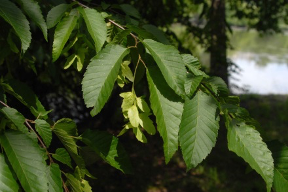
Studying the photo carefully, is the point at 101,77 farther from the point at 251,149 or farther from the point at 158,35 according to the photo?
the point at 158,35

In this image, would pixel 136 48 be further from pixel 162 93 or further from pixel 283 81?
pixel 283 81

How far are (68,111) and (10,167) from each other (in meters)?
4.00

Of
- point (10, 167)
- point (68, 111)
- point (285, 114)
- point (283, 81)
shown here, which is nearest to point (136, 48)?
point (10, 167)

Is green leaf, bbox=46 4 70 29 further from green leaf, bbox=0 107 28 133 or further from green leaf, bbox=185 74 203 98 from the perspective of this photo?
green leaf, bbox=185 74 203 98

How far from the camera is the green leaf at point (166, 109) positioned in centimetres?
81

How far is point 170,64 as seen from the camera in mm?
879

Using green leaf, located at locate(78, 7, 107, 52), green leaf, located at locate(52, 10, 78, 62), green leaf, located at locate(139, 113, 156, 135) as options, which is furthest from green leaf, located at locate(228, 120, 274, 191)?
green leaf, located at locate(52, 10, 78, 62)

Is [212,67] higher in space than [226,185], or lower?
higher

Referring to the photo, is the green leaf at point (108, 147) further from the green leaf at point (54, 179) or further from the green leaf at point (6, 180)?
the green leaf at point (6, 180)

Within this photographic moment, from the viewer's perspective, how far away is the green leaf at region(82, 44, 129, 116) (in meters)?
0.82

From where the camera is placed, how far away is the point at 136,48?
1047 millimetres

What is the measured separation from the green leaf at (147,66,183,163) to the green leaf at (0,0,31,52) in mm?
401

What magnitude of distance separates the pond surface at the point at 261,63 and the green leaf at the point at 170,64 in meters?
6.94

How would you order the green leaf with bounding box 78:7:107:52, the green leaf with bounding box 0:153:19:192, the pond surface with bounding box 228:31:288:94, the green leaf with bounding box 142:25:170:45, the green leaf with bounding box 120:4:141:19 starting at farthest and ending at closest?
the pond surface with bounding box 228:31:288:94, the green leaf with bounding box 120:4:141:19, the green leaf with bounding box 142:25:170:45, the green leaf with bounding box 78:7:107:52, the green leaf with bounding box 0:153:19:192
